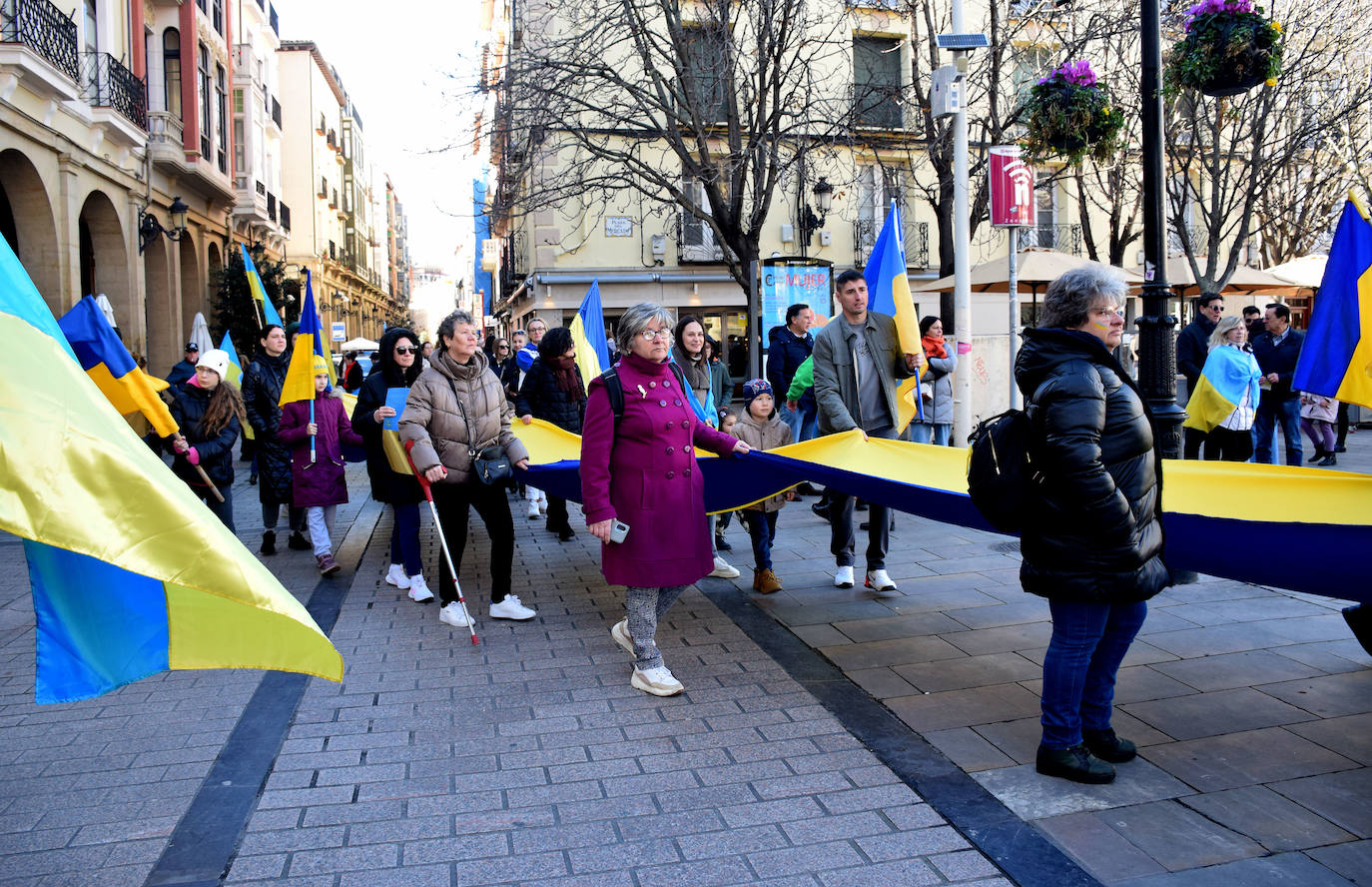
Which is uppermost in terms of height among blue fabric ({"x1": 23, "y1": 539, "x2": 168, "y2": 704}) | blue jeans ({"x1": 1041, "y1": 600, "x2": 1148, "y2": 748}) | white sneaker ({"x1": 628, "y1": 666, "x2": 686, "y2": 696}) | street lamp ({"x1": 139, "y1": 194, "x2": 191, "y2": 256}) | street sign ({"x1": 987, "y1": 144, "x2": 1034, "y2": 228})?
street lamp ({"x1": 139, "y1": 194, "x2": 191, "y2": 256})

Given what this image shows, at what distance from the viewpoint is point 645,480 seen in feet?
15.7

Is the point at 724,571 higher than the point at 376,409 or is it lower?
lower

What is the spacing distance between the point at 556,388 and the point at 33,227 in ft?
41.2

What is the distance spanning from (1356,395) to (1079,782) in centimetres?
194

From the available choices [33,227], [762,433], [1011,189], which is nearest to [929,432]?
[1011,189]

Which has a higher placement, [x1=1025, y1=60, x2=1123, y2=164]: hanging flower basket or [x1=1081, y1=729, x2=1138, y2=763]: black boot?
[x1=1025, y1=60, x2=1123, y2=164]: hanging flower basket

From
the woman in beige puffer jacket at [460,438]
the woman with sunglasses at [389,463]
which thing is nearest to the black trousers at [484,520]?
the woman in beige puffer jacket at [460,438]

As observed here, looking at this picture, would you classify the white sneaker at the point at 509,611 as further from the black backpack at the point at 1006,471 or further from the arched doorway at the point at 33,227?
the arched doorway at the point at 33,227

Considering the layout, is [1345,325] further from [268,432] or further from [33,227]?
[33,227]

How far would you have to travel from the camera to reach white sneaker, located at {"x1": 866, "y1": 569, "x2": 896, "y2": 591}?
6625 millimetres

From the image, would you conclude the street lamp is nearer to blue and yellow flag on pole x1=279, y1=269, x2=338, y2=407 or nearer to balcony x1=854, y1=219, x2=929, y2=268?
blue and yellow flag on pole x1=279, y1=269, x2=338, y2=407

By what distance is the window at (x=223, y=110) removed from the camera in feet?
93.9

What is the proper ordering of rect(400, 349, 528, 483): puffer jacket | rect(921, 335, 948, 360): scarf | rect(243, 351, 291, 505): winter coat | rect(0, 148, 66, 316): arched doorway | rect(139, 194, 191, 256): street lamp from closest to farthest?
rect(400, 349, 528, 483): puffer jacket < rect(243, 351, 291, 505): winter coat < rect(921, 335, 948, 360): scarf < rect(0, 148, 66, 316): arched doorway < rect(139, 194, 191, 256): street lamp

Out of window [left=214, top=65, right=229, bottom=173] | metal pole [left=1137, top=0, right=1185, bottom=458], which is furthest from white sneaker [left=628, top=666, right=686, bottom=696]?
window [left=214, top=65, right=229, bottom=173]
